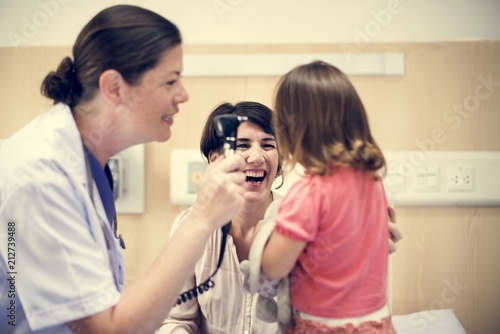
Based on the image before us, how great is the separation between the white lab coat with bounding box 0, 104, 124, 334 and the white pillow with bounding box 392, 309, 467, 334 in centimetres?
107

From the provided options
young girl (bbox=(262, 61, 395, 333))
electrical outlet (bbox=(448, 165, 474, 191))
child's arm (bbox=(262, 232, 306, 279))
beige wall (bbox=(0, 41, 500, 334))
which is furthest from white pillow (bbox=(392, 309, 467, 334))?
child's arm (bbox=(262, 232, 306, 279))

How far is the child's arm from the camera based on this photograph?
0.89 metres

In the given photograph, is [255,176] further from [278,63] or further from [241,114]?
[278,63]

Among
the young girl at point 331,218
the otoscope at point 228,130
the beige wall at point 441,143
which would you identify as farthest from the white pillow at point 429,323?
the otoscope at point 228,130

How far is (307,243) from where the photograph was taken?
0.92 meters

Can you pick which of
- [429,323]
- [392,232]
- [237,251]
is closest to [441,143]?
[429,323]

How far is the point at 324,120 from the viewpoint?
0.93 meters

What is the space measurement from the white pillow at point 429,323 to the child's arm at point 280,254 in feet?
2.70

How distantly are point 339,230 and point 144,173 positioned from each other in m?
1.10

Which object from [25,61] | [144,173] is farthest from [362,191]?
[25,61]

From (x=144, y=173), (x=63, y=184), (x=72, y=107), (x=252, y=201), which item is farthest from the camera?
(x=144, y=173)

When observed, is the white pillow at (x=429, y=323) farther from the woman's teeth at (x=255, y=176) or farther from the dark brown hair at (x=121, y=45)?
→ the dark brown hair at (x=121, y=45)

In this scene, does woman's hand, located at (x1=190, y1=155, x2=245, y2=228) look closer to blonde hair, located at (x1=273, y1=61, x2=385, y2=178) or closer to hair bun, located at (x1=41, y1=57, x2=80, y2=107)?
blonde hair, located at (x1=273, y1=61, x2=385, y2=178)

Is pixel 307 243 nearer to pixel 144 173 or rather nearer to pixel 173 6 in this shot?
pixel 144 173
